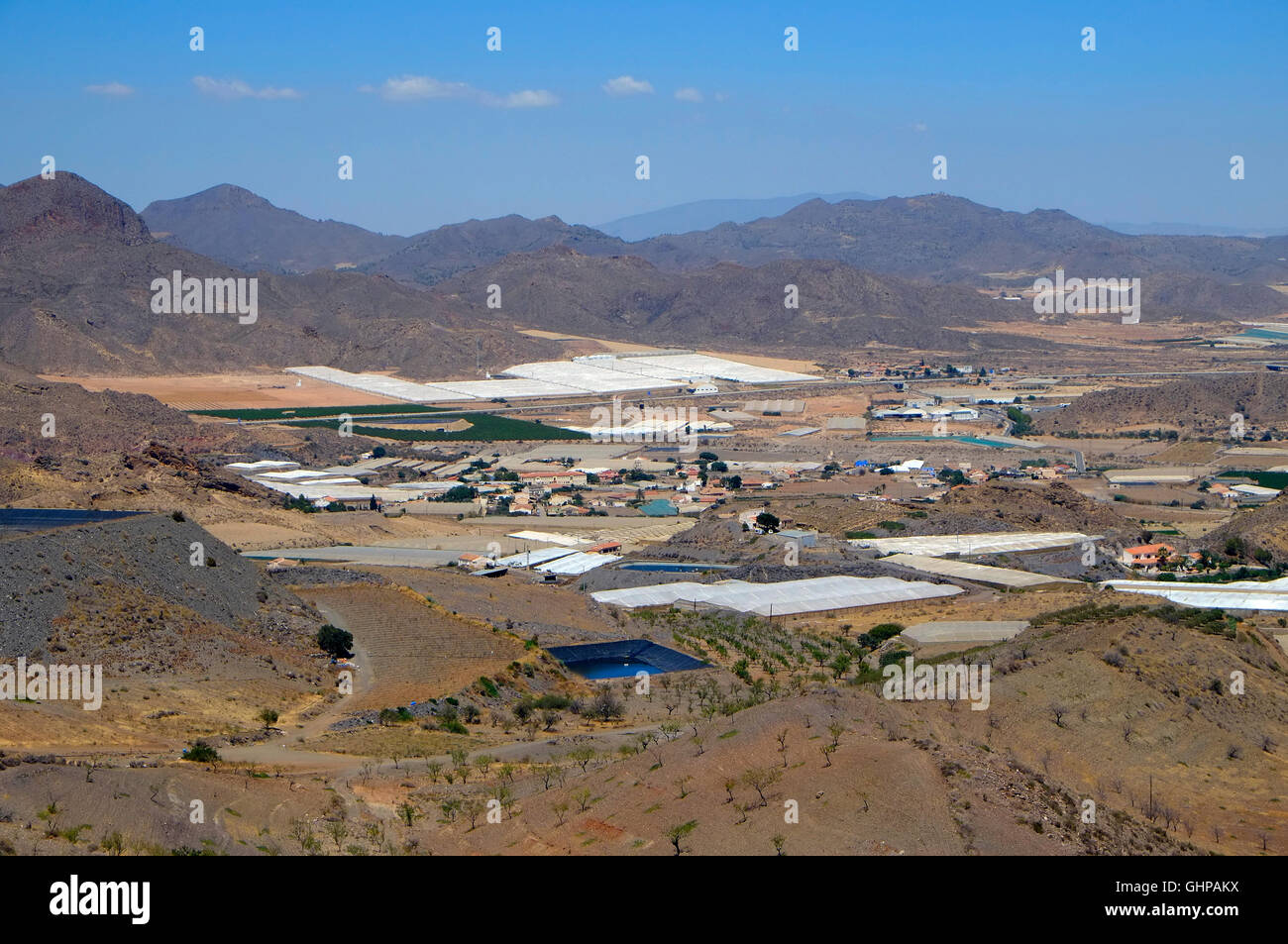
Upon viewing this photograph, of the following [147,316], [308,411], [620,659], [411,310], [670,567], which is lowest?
[620,659]

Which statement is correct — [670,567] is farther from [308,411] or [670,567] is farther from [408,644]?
[308,411]

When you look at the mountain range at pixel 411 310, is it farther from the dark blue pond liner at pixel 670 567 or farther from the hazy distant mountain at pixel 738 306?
the dark blue pond liner at pixel 670 567

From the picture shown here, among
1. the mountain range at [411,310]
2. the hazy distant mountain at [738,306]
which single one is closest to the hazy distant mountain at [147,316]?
the mountain range at [411,310]

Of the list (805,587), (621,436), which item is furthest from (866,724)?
(621,436)

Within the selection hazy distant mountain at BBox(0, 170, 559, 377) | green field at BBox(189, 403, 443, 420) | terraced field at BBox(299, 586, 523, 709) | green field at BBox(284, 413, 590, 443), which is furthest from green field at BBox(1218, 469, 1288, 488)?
hazy distant mountain at BBox(0, 170, 559, 377)

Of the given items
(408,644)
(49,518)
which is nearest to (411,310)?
(49,518)

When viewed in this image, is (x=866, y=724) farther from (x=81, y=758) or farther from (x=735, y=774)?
(x=81, y=758)
